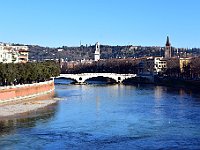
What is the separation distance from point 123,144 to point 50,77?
4069 cm

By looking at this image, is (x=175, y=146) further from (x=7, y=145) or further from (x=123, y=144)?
(x=7, y=145)

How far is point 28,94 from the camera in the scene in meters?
50.9

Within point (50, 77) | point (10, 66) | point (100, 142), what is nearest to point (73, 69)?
point (50, 77)

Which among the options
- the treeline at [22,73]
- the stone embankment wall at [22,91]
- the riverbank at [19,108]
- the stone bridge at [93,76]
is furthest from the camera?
the stone bridge at [93,76]

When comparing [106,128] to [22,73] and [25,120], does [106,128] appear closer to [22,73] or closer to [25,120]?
[25,120]

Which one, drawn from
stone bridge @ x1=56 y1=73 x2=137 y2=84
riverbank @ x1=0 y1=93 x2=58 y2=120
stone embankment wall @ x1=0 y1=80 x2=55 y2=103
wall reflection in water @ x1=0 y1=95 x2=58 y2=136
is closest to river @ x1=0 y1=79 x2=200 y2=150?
wall reflection in water @ x1=0 y1=95 x2=58 y2=136

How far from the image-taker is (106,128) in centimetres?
3064

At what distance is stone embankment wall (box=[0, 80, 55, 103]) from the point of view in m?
44.5

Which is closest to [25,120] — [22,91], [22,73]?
[22,91]

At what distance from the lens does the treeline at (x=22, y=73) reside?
163 feet

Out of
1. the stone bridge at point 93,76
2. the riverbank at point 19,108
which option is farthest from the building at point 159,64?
the riverbank at point 19,108

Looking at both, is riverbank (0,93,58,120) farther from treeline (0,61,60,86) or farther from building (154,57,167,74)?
building (154,57,167,74)

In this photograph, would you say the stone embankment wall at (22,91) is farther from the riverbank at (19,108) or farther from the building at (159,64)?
the building at (159,64)

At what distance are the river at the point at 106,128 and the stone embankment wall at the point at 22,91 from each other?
4385mm
